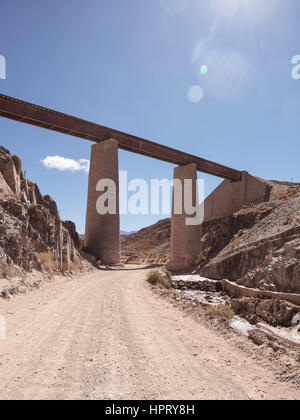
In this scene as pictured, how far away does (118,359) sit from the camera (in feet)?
16.9

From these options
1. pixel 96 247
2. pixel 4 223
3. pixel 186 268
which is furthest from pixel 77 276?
pixel 186 268

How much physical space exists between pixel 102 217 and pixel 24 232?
1173 centimetres

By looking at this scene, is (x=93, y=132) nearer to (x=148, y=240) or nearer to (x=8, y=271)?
(x=8, y=271)

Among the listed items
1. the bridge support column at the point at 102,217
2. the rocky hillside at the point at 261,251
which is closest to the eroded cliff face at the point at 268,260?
the rocky hillside at the point at 261,251

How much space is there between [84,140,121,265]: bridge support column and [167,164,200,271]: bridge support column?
574cm

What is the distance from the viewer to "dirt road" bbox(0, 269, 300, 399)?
4062mm

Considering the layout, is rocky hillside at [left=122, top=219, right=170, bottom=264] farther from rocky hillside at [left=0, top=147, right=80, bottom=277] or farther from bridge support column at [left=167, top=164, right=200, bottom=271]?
rocky hillside at [left=0, top=147, right=80, bottom=277]

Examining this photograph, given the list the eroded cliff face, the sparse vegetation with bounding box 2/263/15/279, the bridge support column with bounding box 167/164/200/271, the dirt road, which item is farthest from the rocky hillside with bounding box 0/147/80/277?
the bridge support column with bounding box 167/164/200/271

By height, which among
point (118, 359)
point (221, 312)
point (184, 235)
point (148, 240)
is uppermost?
point (184, 235)

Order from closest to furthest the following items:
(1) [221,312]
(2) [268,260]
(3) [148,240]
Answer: (1) [221,312], (2) [268,260], (3) [148,240]

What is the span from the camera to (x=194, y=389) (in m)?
4.16

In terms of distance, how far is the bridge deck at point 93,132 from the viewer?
71.6ft

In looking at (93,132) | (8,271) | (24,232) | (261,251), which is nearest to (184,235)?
(93,132)

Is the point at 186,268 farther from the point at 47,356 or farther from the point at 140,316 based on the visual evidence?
the point at 47,356
